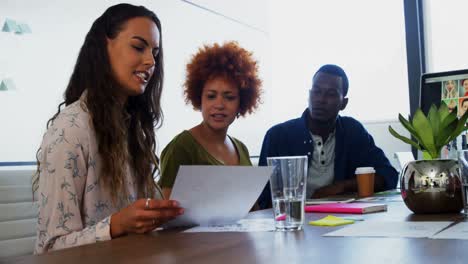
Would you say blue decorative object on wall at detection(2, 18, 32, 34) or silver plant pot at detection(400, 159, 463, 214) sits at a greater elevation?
blue decorative object on wall at detection(2, 18, 32, 34)

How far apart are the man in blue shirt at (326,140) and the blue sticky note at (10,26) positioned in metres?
1.27

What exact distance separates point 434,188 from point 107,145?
0.83m

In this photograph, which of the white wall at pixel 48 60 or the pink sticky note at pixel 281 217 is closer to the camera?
the pink sticky note at pixel 281 217

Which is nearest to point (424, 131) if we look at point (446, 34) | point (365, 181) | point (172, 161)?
point (365, 181)

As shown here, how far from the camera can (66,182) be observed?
1249mm

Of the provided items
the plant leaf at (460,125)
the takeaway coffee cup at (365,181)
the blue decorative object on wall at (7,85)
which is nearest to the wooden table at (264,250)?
the plant leaf at (460,125)

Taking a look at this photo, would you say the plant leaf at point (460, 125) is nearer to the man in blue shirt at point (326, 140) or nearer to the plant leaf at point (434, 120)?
the plant leaf at point (434, 120)

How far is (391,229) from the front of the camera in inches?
38.7

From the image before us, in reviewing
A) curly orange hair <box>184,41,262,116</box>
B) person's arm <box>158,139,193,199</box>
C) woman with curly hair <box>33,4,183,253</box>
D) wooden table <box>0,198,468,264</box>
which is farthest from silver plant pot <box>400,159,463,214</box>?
curly orange hair <box>184,41,262,116</box>

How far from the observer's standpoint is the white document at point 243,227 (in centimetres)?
110

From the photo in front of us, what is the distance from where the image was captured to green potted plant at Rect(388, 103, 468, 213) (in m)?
1.23

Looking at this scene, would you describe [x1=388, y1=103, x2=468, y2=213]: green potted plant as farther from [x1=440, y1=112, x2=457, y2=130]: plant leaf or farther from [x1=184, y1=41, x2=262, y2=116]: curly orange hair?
[x1=184, y1=41, x2=262, y2=116]: curly orange hair

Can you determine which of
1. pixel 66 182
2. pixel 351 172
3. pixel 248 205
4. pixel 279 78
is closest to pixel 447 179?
pixel 248 205

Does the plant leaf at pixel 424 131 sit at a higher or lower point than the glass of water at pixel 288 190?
higher
